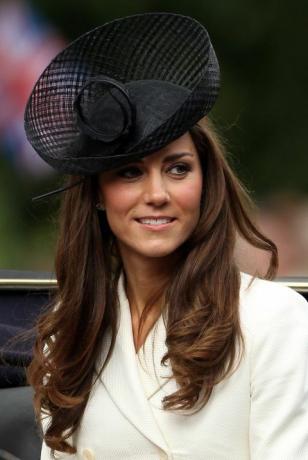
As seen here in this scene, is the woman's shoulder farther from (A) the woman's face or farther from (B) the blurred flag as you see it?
(B) the blurred flag

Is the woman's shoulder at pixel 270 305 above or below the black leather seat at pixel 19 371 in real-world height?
above

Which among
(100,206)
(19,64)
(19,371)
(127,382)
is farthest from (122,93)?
(19,64)

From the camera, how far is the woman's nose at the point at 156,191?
6.46 ft

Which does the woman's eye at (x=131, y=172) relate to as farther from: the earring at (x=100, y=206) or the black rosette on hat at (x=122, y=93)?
the earring at (x=100, y=206)

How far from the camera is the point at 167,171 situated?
2.00 m

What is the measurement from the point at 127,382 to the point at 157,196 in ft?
1.22

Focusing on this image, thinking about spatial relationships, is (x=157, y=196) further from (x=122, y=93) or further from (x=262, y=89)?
(x=262, y=89)

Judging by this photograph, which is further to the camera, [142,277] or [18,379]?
[18,379]

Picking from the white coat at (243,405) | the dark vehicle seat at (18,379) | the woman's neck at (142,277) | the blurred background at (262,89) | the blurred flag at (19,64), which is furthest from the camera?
the blurred flag at (19,64)

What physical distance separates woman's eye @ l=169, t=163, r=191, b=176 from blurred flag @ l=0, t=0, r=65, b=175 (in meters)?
1.24

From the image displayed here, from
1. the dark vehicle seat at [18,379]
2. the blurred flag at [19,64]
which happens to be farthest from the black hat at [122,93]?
the blurred flag at [19,64]

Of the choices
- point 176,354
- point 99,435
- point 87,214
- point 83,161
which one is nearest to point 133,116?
point 83,161

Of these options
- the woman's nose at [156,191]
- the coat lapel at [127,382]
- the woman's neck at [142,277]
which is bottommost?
the coat lapel at [127,382]

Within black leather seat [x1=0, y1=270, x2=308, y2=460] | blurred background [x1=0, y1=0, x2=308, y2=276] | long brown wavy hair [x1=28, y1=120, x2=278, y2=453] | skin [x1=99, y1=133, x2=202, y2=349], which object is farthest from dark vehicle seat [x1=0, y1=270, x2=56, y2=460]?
skin [x1=99, y1=133, x2=202, y2=349]
